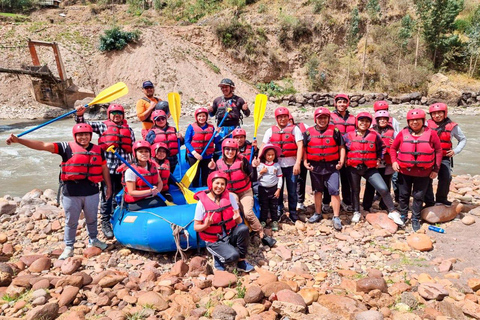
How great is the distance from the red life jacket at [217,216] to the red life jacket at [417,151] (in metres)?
1.92

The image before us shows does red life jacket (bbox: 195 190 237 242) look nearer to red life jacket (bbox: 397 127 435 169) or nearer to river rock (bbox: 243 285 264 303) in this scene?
river rock (bbox: 243 285 264 303)

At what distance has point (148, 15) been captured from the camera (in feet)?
88.1

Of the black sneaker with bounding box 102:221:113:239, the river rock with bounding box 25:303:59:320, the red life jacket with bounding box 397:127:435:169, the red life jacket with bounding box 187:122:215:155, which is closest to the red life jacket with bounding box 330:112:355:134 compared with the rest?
the red life jacket with bounding box 397:127:435:169

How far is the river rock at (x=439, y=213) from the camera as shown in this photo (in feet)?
12.3

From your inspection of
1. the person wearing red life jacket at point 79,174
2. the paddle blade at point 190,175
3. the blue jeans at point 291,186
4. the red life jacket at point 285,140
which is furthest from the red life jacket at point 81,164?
the blue jeans at point 291,186

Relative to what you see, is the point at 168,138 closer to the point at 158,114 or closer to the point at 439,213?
the point at 158,114

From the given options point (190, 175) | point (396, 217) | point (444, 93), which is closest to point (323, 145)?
point (396, 217)

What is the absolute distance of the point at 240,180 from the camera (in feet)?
11.1

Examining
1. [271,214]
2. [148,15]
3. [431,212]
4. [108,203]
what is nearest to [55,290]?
[108,203]

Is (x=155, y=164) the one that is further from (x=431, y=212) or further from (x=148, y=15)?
(x=148, y=15)

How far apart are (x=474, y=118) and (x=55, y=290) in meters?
18.0

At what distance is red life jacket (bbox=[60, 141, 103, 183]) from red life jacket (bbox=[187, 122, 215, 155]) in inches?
53.1

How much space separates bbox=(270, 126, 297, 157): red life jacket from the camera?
3771 millimetres

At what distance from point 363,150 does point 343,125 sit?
0.60m
